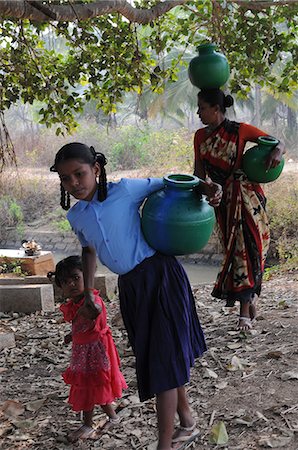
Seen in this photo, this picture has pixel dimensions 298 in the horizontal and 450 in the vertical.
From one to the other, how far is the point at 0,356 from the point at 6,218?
1510 centimetres

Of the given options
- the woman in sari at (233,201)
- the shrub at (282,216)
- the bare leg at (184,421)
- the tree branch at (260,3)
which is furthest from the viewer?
the shrub at (282,216)

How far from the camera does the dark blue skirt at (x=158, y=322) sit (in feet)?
7.94

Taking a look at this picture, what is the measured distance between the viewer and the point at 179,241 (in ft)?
7.78

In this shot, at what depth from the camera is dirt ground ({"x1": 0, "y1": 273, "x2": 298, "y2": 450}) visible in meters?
2.76

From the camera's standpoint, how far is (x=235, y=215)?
393 centimetres

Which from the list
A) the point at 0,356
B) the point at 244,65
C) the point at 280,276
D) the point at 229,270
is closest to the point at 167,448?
the point at 229,270

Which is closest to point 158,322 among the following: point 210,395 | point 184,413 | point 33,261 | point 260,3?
point 184,413

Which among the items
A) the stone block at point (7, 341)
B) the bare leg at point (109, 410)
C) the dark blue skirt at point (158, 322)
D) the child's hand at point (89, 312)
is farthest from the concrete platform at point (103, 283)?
the dark blue skirt at point (158, 322)

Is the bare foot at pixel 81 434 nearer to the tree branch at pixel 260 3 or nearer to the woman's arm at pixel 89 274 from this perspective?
the woman's arm at pixel 89 274

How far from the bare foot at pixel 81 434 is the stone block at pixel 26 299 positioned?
3.29 m

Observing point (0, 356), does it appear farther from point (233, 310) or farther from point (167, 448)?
point (167, 448)

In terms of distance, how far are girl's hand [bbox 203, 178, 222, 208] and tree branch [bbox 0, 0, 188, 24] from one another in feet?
7.12

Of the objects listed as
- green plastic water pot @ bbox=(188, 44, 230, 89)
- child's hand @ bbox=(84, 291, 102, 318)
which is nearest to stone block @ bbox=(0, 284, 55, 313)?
green plastic water pot @ bbox=(188, 44, 230, 89)

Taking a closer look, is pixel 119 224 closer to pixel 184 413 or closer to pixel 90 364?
pixel 90 364
